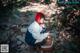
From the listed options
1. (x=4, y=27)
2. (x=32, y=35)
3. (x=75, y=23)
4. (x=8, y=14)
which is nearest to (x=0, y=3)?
(x=8, y=14)

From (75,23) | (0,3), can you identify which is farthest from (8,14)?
(75,23)

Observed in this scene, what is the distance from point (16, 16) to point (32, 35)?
510 millimetres

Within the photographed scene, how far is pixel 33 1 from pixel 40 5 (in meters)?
0.12

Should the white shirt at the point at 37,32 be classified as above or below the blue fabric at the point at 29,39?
above

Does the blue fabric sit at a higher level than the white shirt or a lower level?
lower

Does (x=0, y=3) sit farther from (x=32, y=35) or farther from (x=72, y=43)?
(x=72, y=43)

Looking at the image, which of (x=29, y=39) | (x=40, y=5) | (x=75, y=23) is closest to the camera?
(x=29, y=39)

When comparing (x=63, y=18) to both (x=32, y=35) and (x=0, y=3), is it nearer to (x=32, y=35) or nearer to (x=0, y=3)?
(x=32, y=35)

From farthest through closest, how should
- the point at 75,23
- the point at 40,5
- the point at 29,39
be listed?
the point at 40,5
the point at 75,23
the point at 29,39

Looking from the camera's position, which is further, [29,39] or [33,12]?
[33,12]

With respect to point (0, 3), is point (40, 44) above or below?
below

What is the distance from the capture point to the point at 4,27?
9.15 ft

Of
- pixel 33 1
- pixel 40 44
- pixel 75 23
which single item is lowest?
pixel 40 44

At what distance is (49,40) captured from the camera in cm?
247
